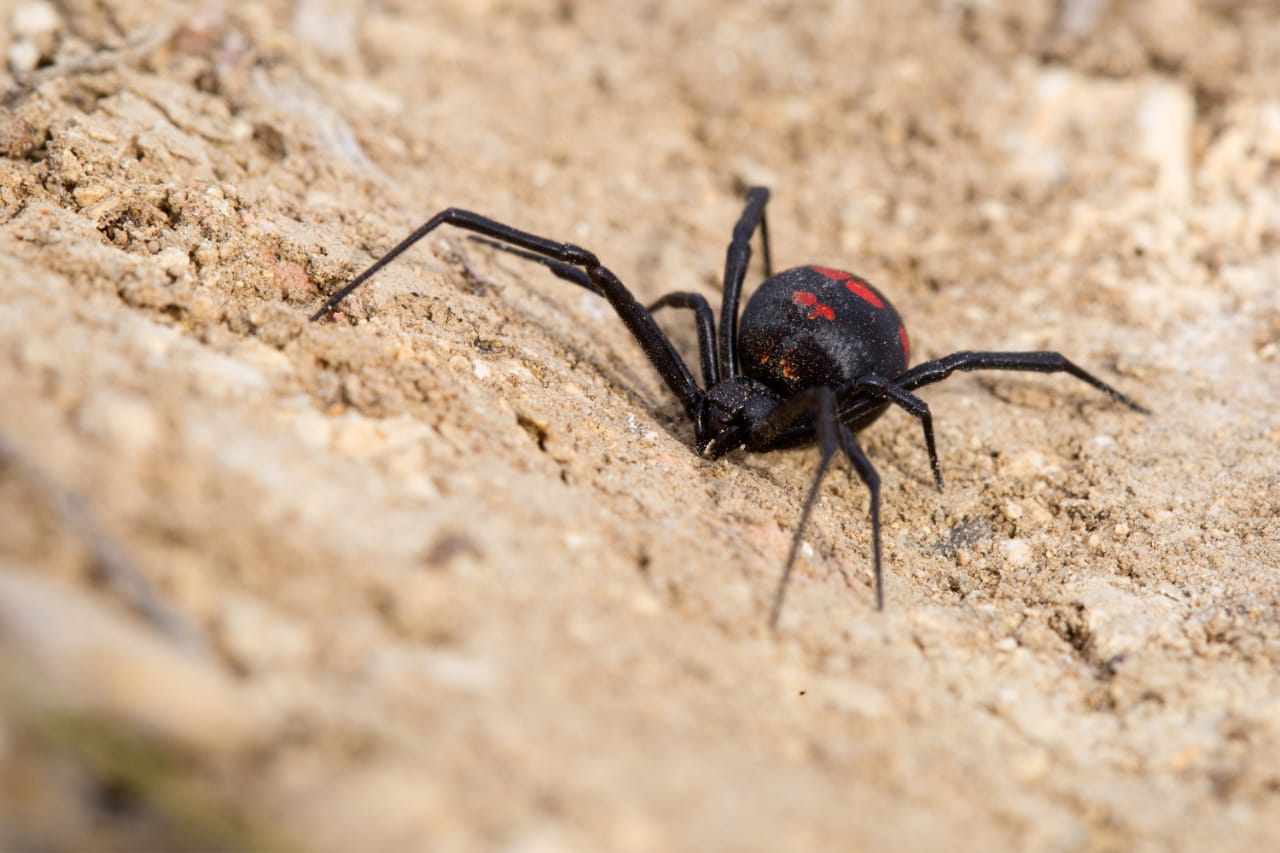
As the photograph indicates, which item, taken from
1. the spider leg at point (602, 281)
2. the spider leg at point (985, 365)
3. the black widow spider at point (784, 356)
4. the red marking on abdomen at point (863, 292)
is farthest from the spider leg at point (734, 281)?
the spider leg at point (985, 365)

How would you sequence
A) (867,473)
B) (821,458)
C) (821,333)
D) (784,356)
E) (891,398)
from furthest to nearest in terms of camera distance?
(784,356) < (821,333) < (891,398) < (867,473) < (821,458)

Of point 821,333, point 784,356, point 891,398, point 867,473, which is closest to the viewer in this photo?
point 867,473

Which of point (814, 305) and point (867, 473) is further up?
point (814, 305)

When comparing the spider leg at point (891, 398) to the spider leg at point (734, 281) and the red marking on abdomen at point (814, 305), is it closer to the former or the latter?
the red marking on abdomen at point (814, 305)

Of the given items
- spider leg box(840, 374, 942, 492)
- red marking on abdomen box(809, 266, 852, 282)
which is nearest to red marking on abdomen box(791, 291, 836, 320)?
red marking on abdomen box(809, 266, 852, 282)

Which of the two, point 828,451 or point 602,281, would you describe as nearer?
point 828,451

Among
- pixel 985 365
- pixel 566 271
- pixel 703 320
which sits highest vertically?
pixel 985 365

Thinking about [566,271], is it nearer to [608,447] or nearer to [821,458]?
[608,447]

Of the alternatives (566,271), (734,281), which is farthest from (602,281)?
(734,281)
